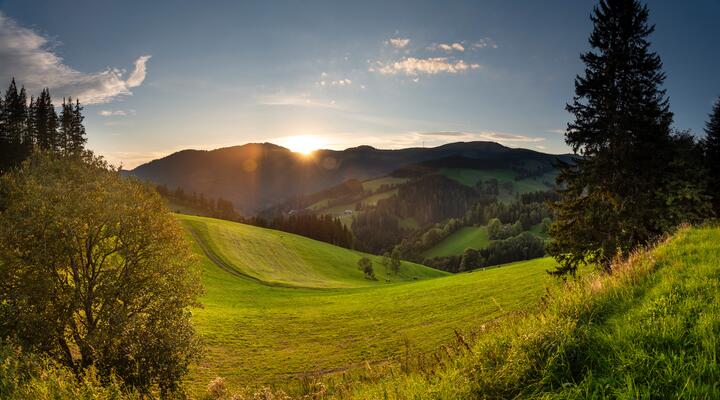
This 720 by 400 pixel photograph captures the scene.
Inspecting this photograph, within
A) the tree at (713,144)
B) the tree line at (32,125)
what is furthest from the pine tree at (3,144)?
the tree at (713,144)

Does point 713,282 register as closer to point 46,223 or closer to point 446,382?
point 446,382

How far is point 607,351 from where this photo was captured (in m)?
5.93

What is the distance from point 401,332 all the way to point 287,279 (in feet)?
147

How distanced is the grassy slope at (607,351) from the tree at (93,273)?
1684cm

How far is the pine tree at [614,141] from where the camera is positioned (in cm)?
2811

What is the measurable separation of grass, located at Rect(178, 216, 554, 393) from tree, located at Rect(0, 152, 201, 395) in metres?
4.10

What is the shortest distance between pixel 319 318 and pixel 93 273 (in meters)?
30.6

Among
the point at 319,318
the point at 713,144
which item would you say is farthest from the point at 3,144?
the point at 713,144

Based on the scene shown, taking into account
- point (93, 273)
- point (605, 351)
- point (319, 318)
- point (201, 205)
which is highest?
point (201, 205)

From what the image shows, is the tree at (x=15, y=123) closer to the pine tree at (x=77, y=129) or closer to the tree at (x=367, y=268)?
the pine tree at (x=77, y=129)

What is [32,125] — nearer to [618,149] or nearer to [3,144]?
[3,144]

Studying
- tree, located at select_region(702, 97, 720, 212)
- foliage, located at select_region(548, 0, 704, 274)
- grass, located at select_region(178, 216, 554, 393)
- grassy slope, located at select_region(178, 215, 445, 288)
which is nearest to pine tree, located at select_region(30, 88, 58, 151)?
grassy slope, located at select_region(178, 215, 445, 288)

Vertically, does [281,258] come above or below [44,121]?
below

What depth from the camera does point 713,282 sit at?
7.45m
